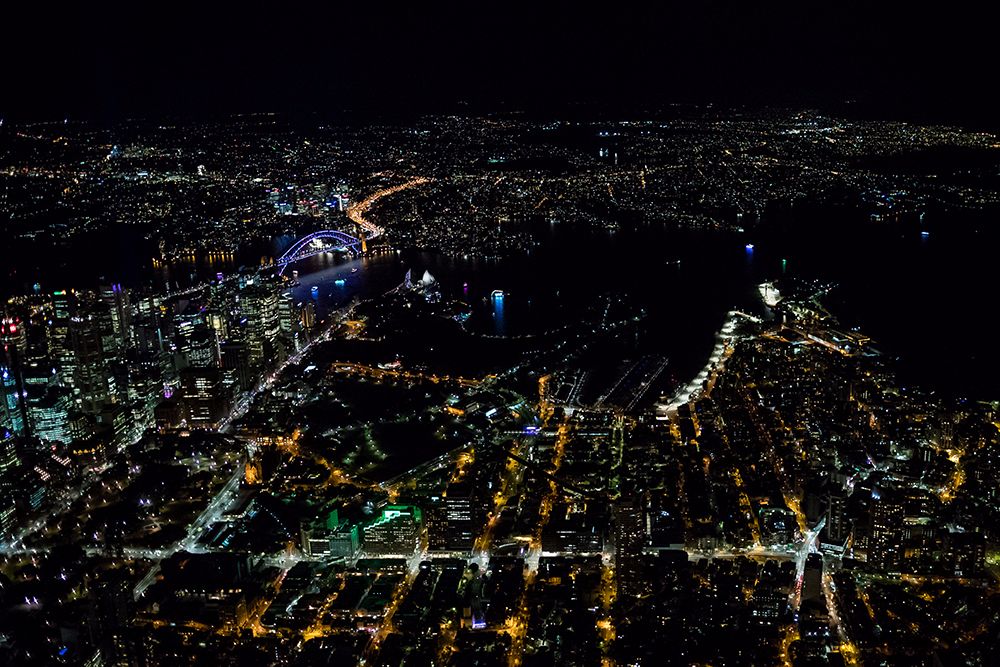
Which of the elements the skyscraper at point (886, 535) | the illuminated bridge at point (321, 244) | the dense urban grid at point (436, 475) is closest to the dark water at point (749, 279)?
the dense urban grid at point (436, 475)

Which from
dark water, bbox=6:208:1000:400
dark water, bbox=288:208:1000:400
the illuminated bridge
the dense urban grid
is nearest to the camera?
the dense urban grid

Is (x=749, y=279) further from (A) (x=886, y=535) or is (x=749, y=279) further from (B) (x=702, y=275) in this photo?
(A) (x=886, y=535)

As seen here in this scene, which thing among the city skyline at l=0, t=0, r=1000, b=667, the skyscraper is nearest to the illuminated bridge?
the city skyline at l=0, t=0, r=1000, b=667

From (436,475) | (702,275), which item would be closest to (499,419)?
(436,475)

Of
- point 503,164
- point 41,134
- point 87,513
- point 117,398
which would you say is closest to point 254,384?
point 117,398

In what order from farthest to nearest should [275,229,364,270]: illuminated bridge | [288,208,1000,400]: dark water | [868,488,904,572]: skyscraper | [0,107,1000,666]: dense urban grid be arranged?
[275,229,364,270]: illuminated bridge, [288,208,1000,400]: dark water, [868,488,904,572]: skyscraper, [0,107,1000,666]: dense urban grid

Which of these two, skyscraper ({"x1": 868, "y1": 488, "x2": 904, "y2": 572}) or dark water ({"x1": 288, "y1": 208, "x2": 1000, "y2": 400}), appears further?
dark water ({"x1": 288, "y1": 208, "x2": 1000, "y2": 400})

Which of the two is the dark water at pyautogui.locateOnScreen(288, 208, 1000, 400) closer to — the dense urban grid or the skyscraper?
the dense urban grid

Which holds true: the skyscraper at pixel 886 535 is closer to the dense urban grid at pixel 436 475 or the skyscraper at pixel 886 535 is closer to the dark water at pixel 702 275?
the dense urban grid at pixel 436 475
